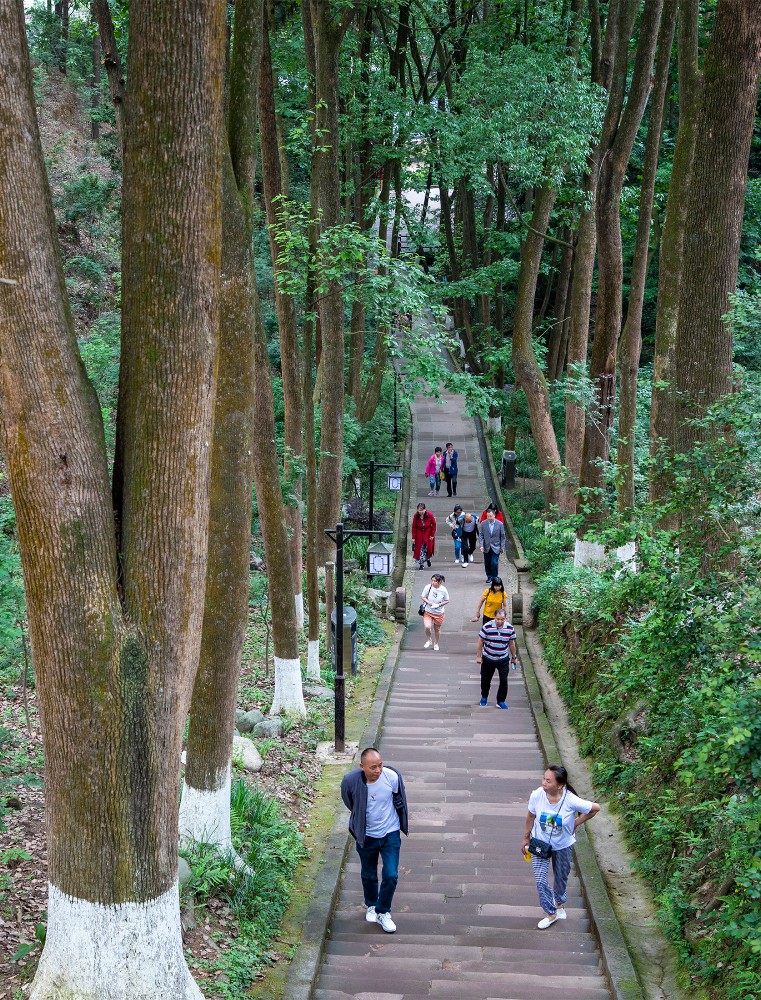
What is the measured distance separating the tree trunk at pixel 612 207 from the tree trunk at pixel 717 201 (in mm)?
5265

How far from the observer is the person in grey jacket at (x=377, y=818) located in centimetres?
727

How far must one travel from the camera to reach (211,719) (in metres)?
7.77

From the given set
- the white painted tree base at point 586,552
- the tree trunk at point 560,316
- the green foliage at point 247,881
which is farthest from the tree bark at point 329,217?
the tree trunk at point 560,316

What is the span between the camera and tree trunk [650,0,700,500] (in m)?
11.4

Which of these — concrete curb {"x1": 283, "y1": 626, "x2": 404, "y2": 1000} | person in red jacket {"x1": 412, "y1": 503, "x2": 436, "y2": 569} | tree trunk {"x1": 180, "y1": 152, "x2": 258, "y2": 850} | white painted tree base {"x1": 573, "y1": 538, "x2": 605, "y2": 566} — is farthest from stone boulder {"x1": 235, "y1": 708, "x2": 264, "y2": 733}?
person in red jacket {"x1": 412, "y1": 503, "x2": 436, "y2": 569}

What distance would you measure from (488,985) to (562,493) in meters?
14.1

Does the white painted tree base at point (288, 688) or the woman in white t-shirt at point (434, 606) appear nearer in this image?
the white painted tree base at point (288, 688)

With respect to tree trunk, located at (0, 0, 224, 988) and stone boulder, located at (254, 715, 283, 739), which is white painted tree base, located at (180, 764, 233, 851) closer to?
tree trunk, located at (0, 0, 224, 988)

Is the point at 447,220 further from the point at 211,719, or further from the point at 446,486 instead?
the point at 211,719

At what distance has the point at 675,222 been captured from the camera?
40.8 ft

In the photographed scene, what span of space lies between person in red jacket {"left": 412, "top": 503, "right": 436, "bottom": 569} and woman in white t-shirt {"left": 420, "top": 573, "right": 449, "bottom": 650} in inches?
176

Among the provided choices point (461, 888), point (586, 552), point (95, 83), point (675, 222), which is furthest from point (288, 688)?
point (95, 83)

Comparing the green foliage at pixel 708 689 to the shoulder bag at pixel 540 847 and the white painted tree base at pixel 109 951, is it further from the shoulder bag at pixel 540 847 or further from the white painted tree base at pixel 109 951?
the white painted tree base at pixel 109 951

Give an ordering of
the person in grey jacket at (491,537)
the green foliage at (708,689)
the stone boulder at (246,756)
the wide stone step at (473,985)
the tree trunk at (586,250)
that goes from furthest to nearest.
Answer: the person in grey jacket at (491,537) < the tree trunk at (586,250) < the stone boulder at (246,756) < the wide stone step at (473,985) < the green foliage at (708,689)
